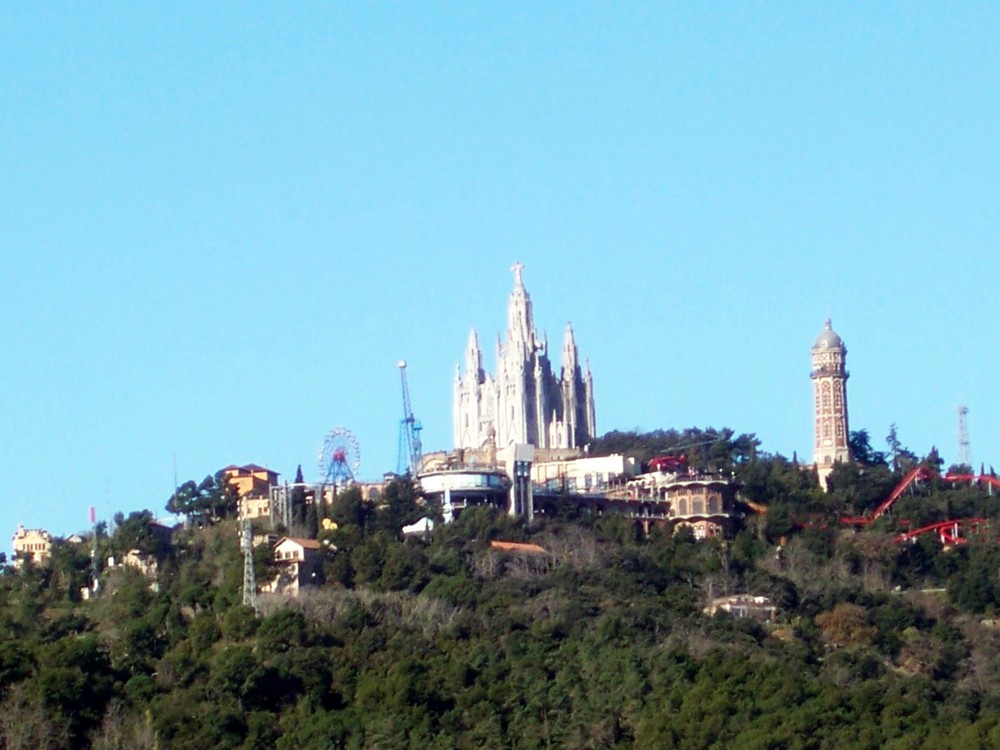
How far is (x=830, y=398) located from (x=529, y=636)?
31856 millimetres

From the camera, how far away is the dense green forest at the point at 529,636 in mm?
67562

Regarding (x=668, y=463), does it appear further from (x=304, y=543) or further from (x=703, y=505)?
(x=304, y=543)

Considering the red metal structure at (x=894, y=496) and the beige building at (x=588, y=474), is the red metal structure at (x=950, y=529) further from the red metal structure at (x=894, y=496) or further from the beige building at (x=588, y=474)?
the beige building at (x=588, y=474)

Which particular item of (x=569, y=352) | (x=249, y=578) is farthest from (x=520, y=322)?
(x=249, y=578)

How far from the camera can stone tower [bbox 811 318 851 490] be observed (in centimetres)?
10369

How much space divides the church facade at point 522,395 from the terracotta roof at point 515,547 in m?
19.4

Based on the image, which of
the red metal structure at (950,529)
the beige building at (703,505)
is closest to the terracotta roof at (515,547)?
the beige building at (703,505)

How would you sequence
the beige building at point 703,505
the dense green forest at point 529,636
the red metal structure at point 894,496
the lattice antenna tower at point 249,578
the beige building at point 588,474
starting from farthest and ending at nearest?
the beige building at point 588,474
the red metal structure at point 894,496
the beige building at point 703,505
the lattice antenna tower at point 249,578
the dense green forest at point 529,636

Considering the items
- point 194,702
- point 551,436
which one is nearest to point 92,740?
point 194,702

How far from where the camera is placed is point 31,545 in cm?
9262

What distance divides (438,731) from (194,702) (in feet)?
21.6

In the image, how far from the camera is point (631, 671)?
71062mm

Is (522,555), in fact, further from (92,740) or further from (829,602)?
(92,740)

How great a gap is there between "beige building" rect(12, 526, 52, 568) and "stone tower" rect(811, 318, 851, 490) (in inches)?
1140
